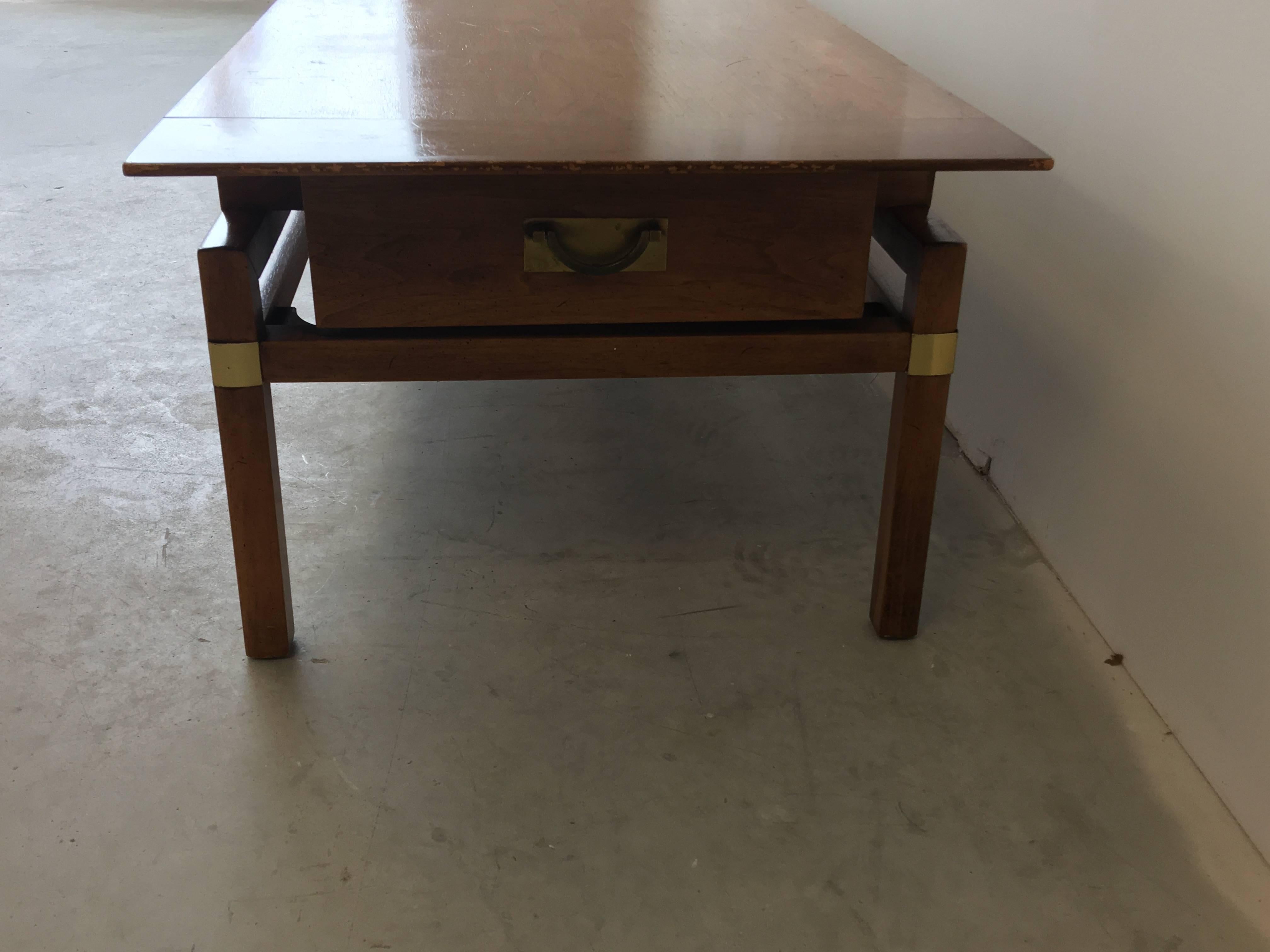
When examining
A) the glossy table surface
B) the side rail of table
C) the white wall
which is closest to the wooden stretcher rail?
the side rail of table

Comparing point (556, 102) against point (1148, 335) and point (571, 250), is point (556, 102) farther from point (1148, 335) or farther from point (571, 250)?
point (1148, 335)

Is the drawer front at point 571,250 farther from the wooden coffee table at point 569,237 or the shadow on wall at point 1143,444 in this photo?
the shadow on wall at point 1143,444

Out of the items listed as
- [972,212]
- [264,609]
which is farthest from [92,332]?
[972,212]

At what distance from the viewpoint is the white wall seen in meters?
1.15

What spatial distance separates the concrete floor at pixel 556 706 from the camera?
1.07 m

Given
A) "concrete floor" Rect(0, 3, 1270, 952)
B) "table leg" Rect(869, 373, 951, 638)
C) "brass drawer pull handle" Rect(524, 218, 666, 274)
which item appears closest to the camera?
"concrete floor" Rect(0, 3, 1270, 952)

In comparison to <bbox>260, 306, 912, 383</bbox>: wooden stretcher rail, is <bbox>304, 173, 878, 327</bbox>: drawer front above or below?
above

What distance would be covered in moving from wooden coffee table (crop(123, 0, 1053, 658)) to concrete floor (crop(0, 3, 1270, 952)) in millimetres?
157

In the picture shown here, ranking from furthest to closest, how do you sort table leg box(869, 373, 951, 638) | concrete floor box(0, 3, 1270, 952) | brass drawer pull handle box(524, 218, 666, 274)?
1. table leg box(869, 373, 951, 638)
2. brass drawer pull handle box(524, 218, 666, 274)
3. concrete floor box(0, 3, 1270, 952)

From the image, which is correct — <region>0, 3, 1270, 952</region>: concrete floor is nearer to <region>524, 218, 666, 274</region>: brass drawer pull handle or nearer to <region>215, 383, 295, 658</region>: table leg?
<region>215, 383, 295, 658</region>: table leg

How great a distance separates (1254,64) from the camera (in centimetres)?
113

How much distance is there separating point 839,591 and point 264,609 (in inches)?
29.8

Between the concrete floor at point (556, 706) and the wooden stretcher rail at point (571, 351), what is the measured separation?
370 millimetres

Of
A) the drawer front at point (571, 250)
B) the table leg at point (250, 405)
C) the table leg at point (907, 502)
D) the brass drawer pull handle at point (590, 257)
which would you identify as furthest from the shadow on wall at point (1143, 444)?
the table leg at point (250, 405)
